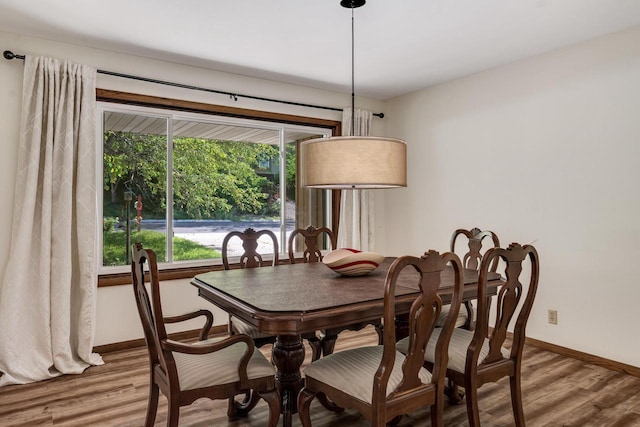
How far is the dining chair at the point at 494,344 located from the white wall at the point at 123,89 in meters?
2.57

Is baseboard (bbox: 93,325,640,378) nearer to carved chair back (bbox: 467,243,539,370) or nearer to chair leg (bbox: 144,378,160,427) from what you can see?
carved chair back (bbox: 467,243,539,370)

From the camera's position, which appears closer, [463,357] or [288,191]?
[463,357]

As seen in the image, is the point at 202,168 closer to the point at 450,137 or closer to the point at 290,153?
the point at 290,153

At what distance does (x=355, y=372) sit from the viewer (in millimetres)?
1875

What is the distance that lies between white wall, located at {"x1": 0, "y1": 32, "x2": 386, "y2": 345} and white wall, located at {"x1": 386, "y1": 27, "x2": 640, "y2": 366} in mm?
1548

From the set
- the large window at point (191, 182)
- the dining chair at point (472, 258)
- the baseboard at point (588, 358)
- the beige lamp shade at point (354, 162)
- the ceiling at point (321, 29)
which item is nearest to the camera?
the beige lamp shade at point (354, 162)

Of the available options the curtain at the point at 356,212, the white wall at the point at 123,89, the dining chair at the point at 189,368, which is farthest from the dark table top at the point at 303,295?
the curtain at the point at 356,212

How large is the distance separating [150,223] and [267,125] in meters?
1.50

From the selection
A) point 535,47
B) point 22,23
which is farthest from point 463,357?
point 22,23

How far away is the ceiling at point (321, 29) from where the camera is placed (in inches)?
108

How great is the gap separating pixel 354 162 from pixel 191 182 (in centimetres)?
223

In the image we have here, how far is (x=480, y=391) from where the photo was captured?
2.78 metres

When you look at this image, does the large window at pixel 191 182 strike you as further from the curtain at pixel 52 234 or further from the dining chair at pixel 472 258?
the dining chair at pixel 472 258

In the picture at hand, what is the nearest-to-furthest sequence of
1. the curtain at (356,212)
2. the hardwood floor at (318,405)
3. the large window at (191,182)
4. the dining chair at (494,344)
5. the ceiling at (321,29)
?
1. the dining chair at (494,344)
2. the hardwood floor at (318,405)
3. the ceiling at (321,29)
4. the large window at (191,182)
5. the curtain at (356,212)
